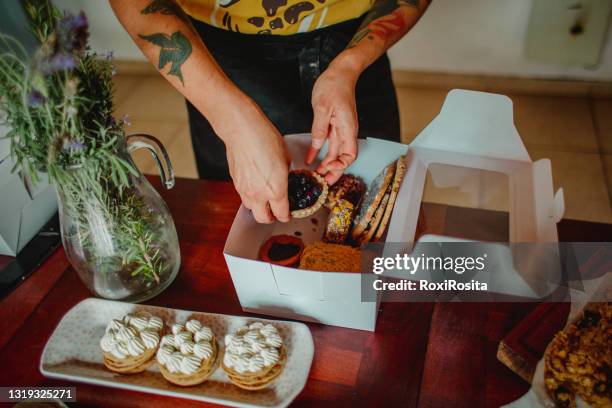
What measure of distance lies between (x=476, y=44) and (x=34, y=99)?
96.2 inches

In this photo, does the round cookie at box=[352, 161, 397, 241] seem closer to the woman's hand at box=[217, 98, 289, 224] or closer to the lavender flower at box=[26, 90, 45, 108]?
the woman's hand at box=[217, 98, 289, 224]

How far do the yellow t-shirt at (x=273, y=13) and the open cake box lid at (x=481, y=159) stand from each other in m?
0.37

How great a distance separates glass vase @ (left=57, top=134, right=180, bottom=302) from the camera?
846 mm

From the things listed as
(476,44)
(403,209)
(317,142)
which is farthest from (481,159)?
(476,44)

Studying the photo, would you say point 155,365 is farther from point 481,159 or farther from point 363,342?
point 481,159

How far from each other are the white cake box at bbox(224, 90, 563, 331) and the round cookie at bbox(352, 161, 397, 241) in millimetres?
36

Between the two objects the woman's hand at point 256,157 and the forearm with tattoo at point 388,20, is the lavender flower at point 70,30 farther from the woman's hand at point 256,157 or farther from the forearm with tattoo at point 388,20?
the forearm with tattoo at point 388,20

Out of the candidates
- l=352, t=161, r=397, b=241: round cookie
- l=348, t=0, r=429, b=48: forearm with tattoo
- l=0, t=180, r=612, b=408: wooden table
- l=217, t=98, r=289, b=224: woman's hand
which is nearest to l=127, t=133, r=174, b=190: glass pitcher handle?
l=217, t=98, r=289, b=224: woman's hand

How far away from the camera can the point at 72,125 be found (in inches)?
28.5

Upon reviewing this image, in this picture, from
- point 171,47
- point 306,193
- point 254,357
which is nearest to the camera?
point 254,357

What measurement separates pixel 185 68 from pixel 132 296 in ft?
1.49

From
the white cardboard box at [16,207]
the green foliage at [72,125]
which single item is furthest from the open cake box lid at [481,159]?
the white cardboard box at [16,207]

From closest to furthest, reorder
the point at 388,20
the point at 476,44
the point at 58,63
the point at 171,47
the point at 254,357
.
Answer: the point at 58,63 → the point at 254,357 → the point at 171,47 → the point at 388,20 → the point at 476,44

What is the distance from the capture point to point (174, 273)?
1.04 m
